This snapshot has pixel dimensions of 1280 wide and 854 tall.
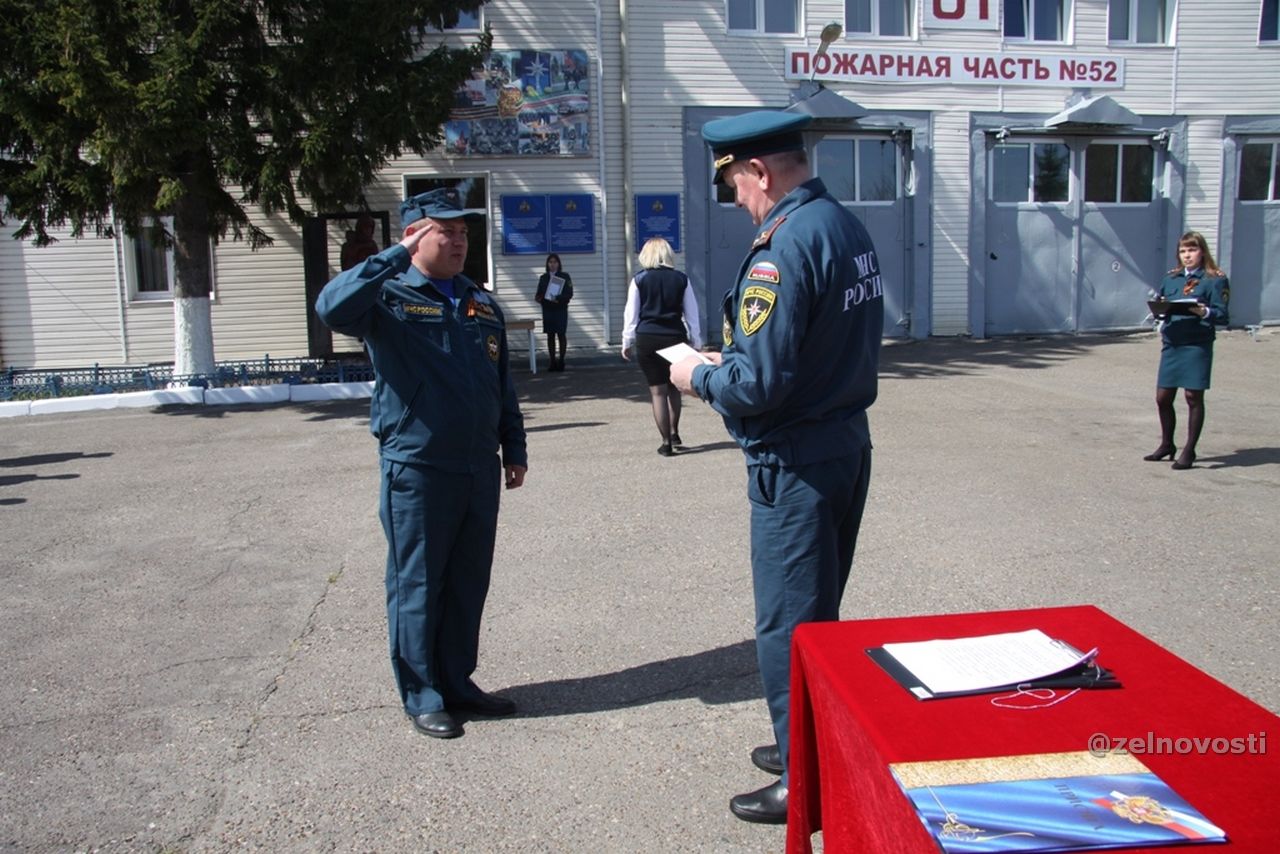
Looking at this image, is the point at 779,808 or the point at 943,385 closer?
the point at 779,808

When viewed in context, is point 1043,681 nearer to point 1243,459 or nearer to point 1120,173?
point 1243,459

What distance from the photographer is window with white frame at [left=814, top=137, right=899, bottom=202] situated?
18281mm

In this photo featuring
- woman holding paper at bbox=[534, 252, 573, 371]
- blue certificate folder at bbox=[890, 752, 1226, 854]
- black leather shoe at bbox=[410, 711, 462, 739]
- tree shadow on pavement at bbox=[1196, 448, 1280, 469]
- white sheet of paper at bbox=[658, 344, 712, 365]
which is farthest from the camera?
woman holding paper at bbox=[534, 252, 573, 371]

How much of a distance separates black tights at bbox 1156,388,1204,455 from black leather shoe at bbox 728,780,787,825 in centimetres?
646

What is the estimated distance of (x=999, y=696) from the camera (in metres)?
1.96

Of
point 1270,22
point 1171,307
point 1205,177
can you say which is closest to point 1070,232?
point 1205,177

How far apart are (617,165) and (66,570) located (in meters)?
12.8

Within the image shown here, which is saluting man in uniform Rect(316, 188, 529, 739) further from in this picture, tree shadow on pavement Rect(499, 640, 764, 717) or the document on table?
the document on table

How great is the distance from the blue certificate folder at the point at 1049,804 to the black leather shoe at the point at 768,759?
181 centimetres

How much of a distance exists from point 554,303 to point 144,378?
586 cm

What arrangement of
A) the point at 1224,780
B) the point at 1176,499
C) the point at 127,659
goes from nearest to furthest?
Answer: 1. the point at 1224,780
2. the point at 127,659
3. the point at 1176,499

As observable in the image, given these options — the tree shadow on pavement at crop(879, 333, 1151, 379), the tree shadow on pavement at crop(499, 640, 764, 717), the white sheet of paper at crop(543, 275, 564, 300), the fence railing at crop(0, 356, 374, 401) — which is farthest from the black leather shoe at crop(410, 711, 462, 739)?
the white sheet of paper at crop(543, 275, 564, 300)

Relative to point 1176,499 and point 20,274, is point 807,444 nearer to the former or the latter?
point 1176,499

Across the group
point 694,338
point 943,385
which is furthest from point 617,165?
point 694,338
